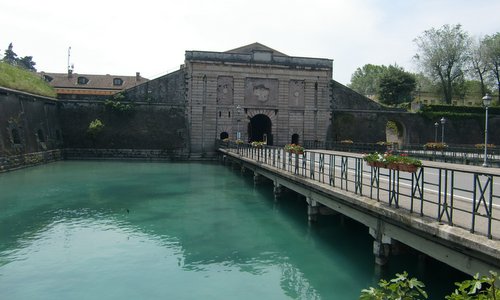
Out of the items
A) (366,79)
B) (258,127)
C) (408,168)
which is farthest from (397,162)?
(366,79)

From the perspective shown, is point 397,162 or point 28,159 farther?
point 28,159

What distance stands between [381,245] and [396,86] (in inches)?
1982

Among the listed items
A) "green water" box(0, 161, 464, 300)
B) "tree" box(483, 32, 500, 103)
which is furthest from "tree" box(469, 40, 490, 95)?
"green water" box(0, 161, 464, 300)

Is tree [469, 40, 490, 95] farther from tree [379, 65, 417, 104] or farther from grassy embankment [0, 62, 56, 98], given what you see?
grassy embankment [0, 62, 56, 98]

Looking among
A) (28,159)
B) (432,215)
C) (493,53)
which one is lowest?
(28,159)

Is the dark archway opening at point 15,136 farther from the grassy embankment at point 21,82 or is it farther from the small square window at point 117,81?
the small square window at point 117,81

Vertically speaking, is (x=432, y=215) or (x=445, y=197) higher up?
(x=445, y=197)

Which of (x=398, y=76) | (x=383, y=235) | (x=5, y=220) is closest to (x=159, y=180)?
(x=5, y=220)

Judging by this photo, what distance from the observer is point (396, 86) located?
55.9m

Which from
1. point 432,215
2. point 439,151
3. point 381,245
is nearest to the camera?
point 432,215

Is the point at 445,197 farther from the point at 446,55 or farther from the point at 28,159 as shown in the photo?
the point at 446,55

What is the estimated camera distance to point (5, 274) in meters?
9.55

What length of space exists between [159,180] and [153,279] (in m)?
16.8

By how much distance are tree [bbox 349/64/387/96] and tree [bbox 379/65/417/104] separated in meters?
36.3
